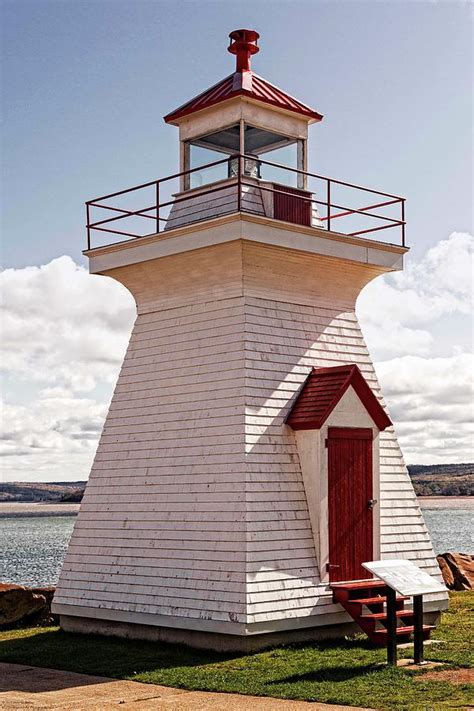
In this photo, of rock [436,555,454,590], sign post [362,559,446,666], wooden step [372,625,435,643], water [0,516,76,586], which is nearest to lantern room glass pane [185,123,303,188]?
sign post [362,559,446,666]

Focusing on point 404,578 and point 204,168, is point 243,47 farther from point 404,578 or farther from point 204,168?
point 404,578

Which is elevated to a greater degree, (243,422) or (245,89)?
(245,89)

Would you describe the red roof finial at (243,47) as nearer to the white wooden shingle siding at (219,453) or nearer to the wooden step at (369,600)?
the white wooden shingle siding at (219,453)

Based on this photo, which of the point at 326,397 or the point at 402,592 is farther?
the point at 326,397

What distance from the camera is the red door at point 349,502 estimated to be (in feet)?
52.0

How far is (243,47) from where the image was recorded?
17.4m

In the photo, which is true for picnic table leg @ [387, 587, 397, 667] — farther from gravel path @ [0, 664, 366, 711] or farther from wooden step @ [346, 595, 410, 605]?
gravel path @ [0, 664, 366, 711]

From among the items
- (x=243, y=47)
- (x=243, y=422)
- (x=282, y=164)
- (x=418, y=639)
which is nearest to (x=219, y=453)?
(x=243, y=422)

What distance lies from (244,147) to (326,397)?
423 centimetres

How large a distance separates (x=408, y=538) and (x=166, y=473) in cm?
401

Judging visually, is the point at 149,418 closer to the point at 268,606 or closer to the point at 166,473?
the point at 166,473

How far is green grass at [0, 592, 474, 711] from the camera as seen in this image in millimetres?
11977

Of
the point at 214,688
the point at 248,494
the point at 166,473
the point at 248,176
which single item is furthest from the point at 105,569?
the point at 248,176

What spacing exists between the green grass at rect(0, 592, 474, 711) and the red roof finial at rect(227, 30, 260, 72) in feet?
29.3
